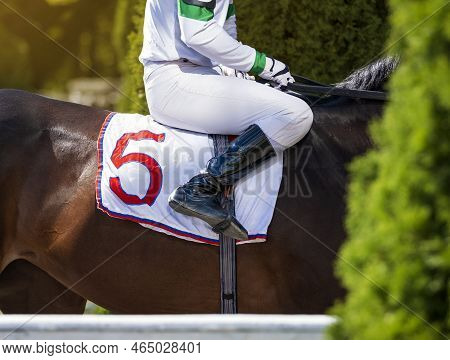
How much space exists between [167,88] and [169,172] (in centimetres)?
42

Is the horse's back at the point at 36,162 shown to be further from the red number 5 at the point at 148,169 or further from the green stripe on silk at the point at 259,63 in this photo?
the green stripe on silk at the point at 259,63

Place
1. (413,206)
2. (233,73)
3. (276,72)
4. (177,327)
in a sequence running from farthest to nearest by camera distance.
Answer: (233,73) < (276,72) < (177,327) < (413,206)

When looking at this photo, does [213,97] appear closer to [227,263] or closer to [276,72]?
[276,72]

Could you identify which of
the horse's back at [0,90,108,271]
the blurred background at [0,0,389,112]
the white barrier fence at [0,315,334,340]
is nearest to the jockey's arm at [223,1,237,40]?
the horse's back at [0,90,108,271]

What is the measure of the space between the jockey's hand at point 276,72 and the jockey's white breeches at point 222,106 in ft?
0.25

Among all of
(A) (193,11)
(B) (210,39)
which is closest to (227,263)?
(B) (210,39)

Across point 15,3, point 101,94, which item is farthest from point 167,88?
point 101,94

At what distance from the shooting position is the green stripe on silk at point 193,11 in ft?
12.0

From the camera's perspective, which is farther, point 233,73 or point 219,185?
point 233,73

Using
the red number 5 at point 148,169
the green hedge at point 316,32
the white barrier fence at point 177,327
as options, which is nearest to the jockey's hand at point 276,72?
the red number 5 at point 148,169

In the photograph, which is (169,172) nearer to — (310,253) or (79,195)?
(79,195)

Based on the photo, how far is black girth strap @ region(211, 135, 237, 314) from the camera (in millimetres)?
3656

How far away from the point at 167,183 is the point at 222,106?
0.45 metres

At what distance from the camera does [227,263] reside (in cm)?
367
